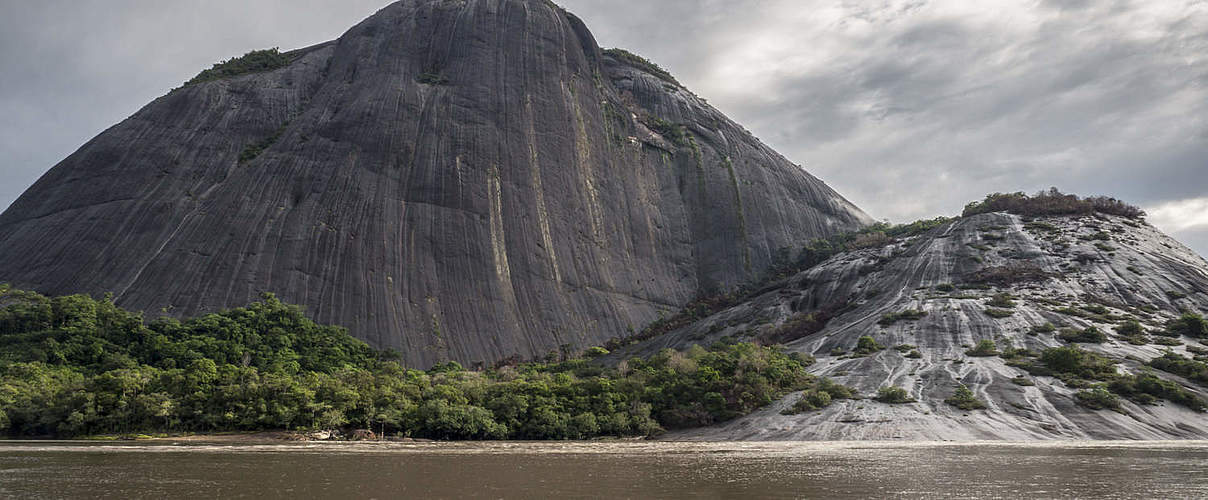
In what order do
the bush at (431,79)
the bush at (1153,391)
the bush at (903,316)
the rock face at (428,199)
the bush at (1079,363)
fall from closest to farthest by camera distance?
the bush at (1153,391)
the bush at (1079,363)
the bush at (903,316)
the rock face at (428,199)
the bush at (431,79)

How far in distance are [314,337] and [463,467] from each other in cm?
3804

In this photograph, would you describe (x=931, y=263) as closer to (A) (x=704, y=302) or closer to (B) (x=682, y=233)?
(A) (x=704, y=302)

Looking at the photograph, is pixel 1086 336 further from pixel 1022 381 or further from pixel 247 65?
pixel 247 65

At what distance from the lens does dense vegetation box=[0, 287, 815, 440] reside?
139 feet

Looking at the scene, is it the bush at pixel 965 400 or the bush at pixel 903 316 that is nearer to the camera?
the bush at pixel 965 400

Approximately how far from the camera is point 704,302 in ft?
296

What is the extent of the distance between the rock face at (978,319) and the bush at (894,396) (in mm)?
662

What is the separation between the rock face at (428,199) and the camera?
223 feet

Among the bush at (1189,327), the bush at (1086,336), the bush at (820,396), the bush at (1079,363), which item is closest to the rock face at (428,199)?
the bush at (820,396)

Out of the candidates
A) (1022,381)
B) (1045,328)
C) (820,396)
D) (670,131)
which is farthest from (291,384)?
(670,131)

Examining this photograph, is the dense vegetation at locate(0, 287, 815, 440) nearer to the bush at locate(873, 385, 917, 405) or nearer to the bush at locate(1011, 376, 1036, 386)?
the bush at locate(873, 385, 917, 405)

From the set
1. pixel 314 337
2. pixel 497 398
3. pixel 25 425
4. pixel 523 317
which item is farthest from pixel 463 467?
pixel 523 317

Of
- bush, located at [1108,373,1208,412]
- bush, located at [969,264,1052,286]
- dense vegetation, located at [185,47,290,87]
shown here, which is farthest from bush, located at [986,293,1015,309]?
dense vegetation, located at [185,47,290,87]

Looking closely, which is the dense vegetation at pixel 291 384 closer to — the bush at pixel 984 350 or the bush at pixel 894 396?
the bush at pixel 894 396
